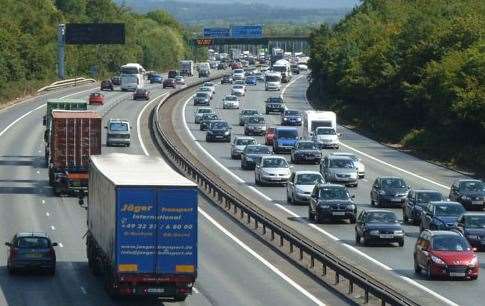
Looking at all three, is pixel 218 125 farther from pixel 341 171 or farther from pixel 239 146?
pixel 341 171

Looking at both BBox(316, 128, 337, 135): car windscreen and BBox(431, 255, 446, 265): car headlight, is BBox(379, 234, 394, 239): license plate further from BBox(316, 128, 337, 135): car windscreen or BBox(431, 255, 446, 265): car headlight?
BBox(316, 128, 337, 135): car windscreen

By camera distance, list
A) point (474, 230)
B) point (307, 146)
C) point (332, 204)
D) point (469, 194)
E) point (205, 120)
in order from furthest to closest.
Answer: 1. point (205, 120)
2. point (307, 146)
3. point (469, 194)
4. point (332, 204)
5. point (474, 230)

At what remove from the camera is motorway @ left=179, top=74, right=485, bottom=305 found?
4150 cm

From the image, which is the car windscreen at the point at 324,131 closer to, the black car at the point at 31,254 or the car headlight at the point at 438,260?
the car headlight at the point at 438,260

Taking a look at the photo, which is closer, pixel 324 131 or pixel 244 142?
pixel 244 142

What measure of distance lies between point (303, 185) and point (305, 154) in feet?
58.2

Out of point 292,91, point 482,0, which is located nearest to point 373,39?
point 482,0

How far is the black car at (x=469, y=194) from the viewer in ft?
198

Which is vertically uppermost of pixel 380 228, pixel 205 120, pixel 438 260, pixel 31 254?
pixel 438 260

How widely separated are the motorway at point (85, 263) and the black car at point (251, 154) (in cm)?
1048

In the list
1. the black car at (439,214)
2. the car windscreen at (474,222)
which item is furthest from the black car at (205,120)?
the car windscreen at (474,222)

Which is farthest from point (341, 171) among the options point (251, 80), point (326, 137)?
point (251, 80)

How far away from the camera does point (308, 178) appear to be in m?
63.3

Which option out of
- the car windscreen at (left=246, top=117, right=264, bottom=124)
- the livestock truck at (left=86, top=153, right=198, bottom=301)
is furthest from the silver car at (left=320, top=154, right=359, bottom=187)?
the livestock truck at (left=86, top=153, right=198, bottom=301)
